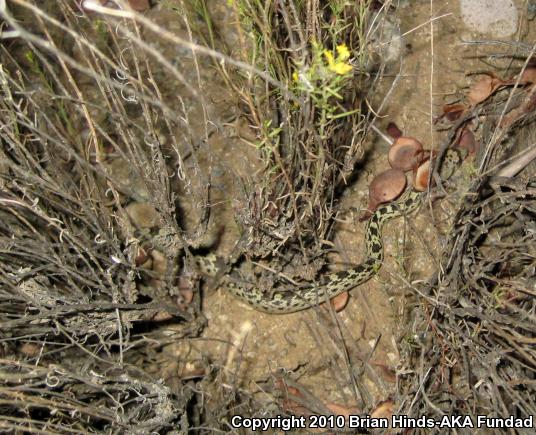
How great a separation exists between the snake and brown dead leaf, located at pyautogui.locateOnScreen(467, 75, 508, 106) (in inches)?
27.6

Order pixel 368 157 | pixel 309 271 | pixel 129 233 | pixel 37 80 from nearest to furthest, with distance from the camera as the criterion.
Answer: pixel 129 233, pixel 309 271, pixel 368 157, pixel 37 80

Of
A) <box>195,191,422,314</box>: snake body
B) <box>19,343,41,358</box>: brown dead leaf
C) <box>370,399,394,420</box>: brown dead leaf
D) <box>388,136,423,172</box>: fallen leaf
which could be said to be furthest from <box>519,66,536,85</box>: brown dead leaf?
<box>19,343,41,358</box>: brown dead leaf

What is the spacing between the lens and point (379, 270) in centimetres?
280

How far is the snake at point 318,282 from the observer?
269 cm

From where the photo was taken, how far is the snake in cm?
269

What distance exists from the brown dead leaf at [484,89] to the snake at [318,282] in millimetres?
701

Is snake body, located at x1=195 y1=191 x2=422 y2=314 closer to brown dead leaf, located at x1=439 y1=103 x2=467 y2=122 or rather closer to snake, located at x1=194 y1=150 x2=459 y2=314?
snake, located at x1=194 y1=150 x2=459 y2=314

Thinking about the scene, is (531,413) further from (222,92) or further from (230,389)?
(222,92)

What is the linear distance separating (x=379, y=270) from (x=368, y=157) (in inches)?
27.1

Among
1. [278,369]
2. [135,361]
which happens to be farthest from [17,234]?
[278,369]

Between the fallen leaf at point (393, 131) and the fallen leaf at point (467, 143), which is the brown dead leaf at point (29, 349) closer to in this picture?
the fallen leaf at point (393, 131)

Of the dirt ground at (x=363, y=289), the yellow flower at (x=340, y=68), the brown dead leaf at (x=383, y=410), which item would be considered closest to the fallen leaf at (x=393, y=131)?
the dirt ground at (x=363, y=289)

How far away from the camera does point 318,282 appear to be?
2.69 meters

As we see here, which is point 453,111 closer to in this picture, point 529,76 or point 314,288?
point 529,76
